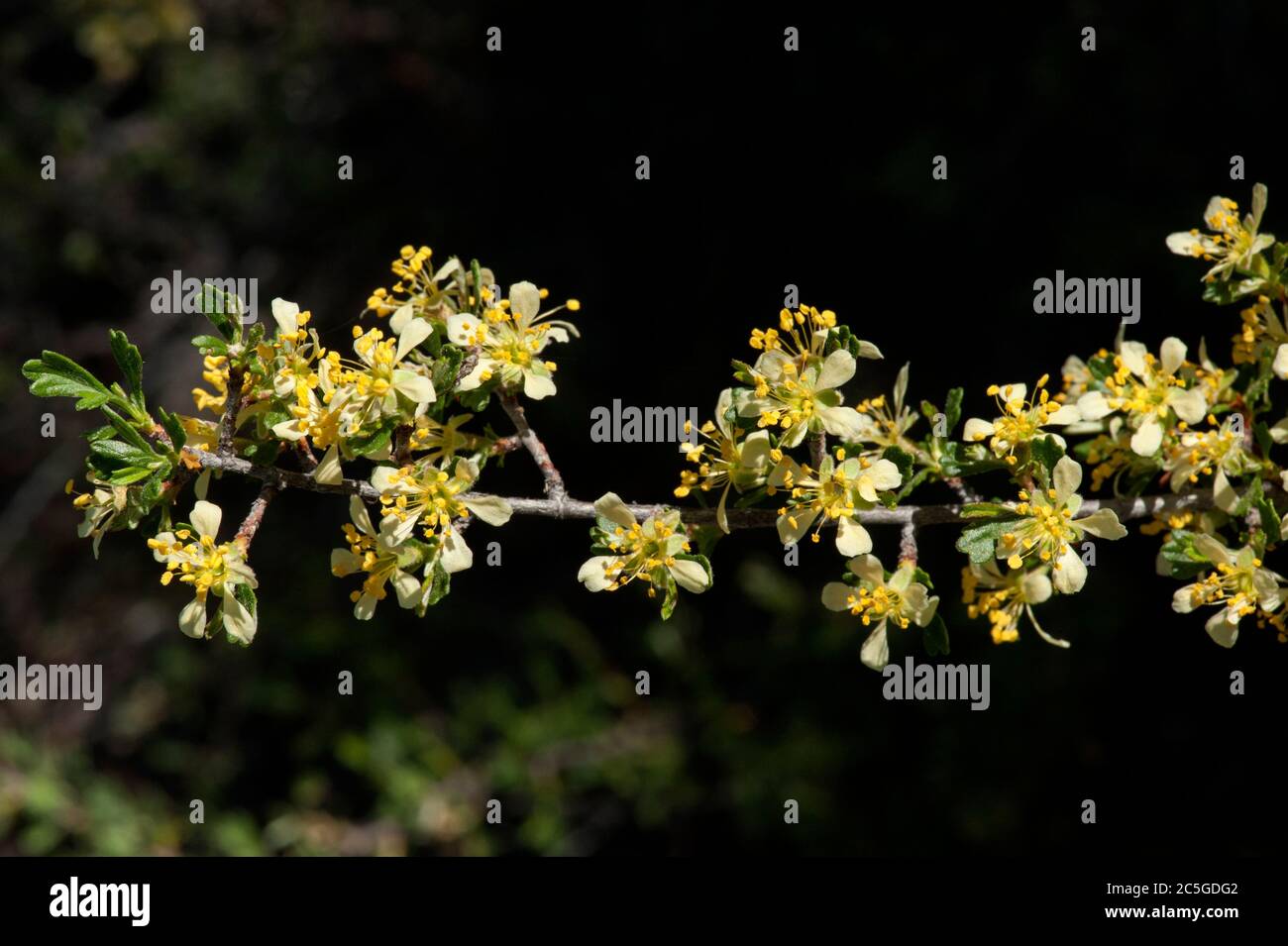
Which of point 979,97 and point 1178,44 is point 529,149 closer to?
point 979,97

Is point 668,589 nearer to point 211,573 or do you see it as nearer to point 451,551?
point 451,551

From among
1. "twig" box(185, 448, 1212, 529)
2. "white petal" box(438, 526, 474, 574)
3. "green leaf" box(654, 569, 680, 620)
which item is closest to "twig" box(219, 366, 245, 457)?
"twig" box(185, 448, 1212, 529)

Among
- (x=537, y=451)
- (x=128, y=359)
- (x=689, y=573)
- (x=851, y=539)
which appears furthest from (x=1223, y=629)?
(x=128, y=359)

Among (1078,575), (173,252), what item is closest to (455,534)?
(1078,575)

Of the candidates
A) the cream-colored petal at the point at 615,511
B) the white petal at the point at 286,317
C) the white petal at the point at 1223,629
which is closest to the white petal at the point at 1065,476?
the white petal at the point at 1223,629

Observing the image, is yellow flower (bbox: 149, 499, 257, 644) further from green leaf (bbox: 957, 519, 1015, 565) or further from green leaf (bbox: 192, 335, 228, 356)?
green leaf (bbox: 957, 519, 1015, 565)

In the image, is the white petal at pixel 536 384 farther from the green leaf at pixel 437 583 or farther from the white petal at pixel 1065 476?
the white petal at pixel 1065 476
